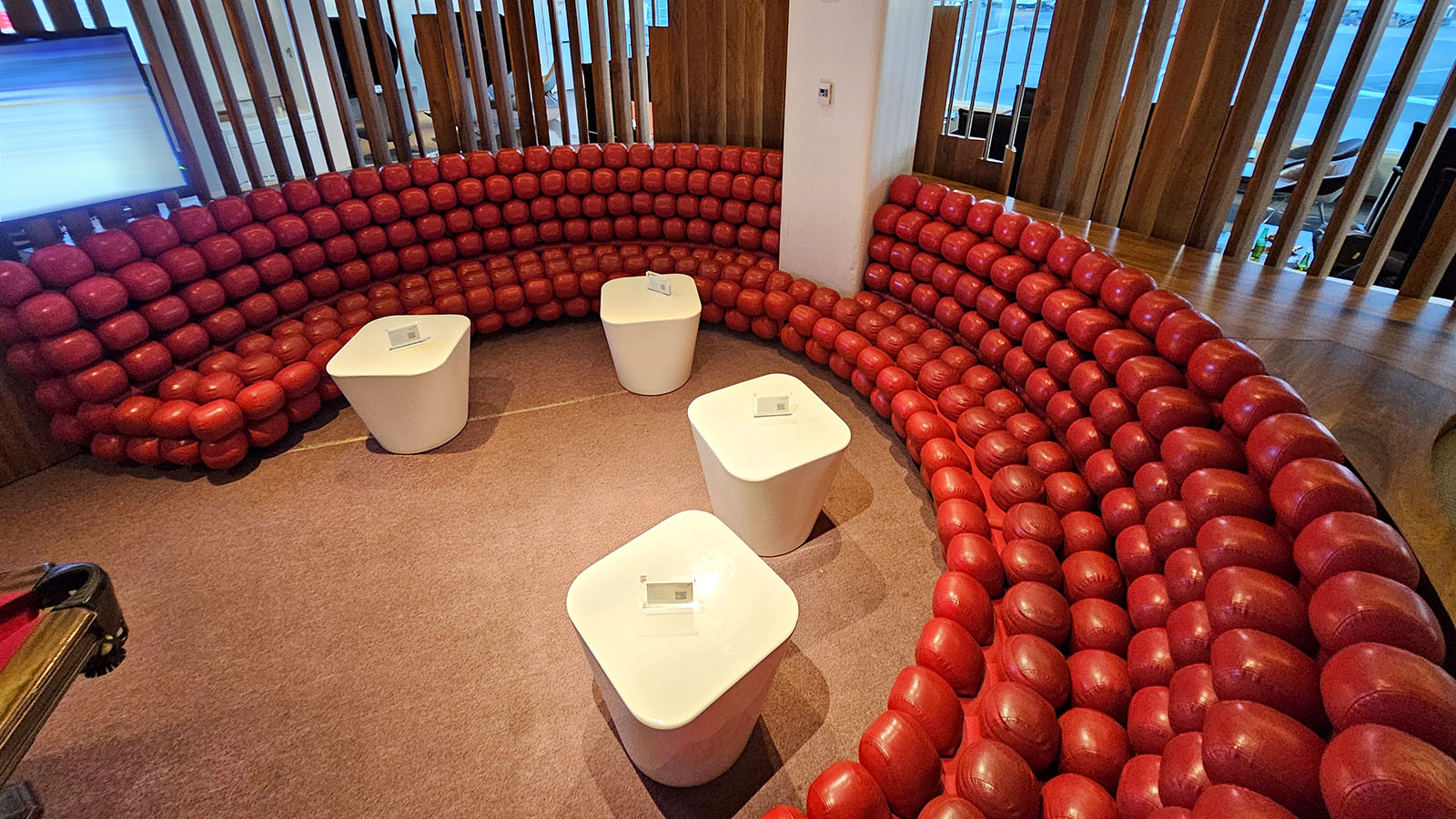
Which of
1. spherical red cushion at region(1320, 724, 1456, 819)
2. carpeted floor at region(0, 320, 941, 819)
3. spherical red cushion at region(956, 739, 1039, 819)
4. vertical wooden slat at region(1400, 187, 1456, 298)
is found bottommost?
carpeted floor at region(0, 320, 941, 819)

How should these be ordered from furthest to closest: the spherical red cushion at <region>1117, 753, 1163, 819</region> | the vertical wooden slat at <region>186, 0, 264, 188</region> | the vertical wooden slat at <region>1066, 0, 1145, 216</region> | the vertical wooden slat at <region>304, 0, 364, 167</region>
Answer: the vertical wooden slat at <region>304, 0, 364, 167</region>
the vertical wooden slat at <region>186, 0, 264, 188</region>
the vertical wooden slat at <region>1066, 0, 1145, 216</region>
the spherical red cushion at <region>1117, 753, 1163, 819</region>

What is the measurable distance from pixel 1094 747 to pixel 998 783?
29 centimetres

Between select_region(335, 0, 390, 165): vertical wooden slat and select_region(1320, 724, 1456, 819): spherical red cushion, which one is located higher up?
select_region(335, 0, 390, 165): vertical wooden slat

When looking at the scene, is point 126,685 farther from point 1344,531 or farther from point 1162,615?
point 1344,531

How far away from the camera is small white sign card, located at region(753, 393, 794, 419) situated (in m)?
2.69

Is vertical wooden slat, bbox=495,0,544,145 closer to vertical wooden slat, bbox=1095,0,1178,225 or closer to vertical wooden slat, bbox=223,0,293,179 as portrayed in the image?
vertical wooden slat, bbox=223,0,293,179

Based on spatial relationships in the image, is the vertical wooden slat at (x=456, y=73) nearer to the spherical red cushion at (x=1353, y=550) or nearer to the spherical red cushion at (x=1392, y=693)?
the spherical red cushion at (x=1353, y=550)

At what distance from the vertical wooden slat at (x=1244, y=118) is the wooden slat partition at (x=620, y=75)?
10.5 feet

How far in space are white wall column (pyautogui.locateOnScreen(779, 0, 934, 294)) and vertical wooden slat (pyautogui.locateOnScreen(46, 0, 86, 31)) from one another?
314 cm

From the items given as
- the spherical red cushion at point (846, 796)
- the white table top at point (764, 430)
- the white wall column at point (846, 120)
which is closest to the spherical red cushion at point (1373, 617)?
the spherical red cushion at point (846, 796)

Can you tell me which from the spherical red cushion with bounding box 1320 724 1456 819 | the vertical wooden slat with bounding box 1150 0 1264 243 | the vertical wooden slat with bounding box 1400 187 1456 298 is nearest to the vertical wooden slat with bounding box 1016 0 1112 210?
the vertical wooden slat with bounding box 1150 0 1264 243

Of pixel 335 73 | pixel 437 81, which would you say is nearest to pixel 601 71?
pixel 437 81

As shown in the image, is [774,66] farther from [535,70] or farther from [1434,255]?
[1434,255]

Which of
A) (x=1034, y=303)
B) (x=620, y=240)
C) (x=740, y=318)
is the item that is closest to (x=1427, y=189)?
(x=1034, y=303)
